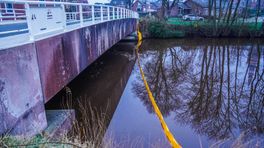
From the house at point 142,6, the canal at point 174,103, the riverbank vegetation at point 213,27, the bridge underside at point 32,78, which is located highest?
the house at point 142,6

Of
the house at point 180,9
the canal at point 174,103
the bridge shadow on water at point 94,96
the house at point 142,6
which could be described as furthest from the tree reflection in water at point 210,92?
the house at point 142,6

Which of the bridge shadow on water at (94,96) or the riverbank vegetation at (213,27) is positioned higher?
the riverbank vegetation at (213,27)

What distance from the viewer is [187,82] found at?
913 centimetres

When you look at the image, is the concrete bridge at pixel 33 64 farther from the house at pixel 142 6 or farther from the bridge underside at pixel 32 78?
the house at pixel 142 6

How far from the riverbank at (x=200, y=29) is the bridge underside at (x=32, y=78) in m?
19.2

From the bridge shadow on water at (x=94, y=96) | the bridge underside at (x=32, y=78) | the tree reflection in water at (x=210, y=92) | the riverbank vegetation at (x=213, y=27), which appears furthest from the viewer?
the riverbank vegetation at (x=213, y=27)

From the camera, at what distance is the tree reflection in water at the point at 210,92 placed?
237 inches

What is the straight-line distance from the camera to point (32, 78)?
11.3 feet

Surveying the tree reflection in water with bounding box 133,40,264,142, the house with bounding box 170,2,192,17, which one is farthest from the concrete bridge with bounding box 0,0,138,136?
the house with bounding box 170,2,192,17

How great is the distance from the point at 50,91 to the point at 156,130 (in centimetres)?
310

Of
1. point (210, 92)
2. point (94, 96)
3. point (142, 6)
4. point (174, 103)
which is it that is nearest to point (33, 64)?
point (94, 96)

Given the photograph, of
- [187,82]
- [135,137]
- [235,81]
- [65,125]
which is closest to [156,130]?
[135,137]

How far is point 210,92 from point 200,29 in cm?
1794

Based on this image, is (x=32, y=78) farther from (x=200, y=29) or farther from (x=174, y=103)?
(x=200, y=29)
